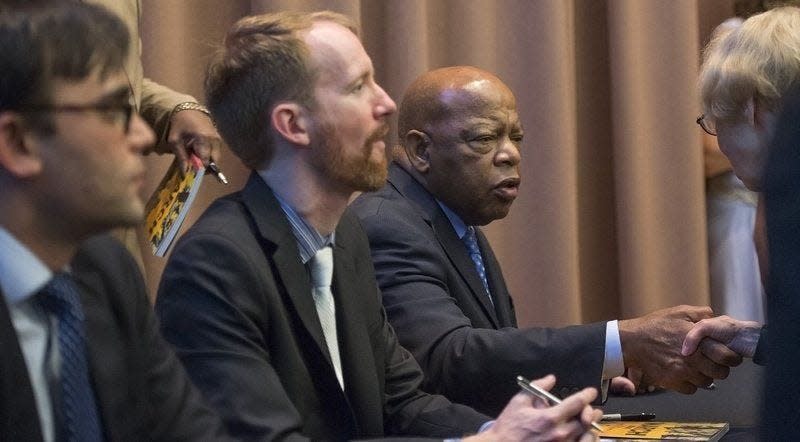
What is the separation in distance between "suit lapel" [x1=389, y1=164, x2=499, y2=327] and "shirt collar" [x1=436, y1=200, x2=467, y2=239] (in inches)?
1.2

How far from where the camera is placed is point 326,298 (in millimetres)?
1999

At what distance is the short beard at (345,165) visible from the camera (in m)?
2.10

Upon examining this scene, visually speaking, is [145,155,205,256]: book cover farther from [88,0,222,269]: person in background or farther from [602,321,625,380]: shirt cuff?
[602,321,625,380]: shirt cuff

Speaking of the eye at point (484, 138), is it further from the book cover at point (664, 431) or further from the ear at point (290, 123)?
the book cover at point (664, 431)

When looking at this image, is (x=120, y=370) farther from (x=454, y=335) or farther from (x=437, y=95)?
(x=437, y=95)

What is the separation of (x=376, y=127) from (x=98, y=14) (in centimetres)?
79

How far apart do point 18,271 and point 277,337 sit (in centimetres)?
54

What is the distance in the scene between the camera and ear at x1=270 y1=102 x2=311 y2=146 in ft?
6.91

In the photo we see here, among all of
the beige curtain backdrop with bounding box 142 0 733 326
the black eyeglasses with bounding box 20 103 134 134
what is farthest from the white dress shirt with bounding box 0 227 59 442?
the beige curtain backdrop with bounding box 142 0 733 326

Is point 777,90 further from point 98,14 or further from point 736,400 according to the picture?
point 98,14

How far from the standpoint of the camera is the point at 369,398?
195 centimetres

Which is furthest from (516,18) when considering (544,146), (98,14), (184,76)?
(98,14)

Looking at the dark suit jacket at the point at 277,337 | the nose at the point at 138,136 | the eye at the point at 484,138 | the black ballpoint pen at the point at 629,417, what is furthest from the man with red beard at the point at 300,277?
the eye at the point at 484,138

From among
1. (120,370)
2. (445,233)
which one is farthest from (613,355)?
(120,370)
